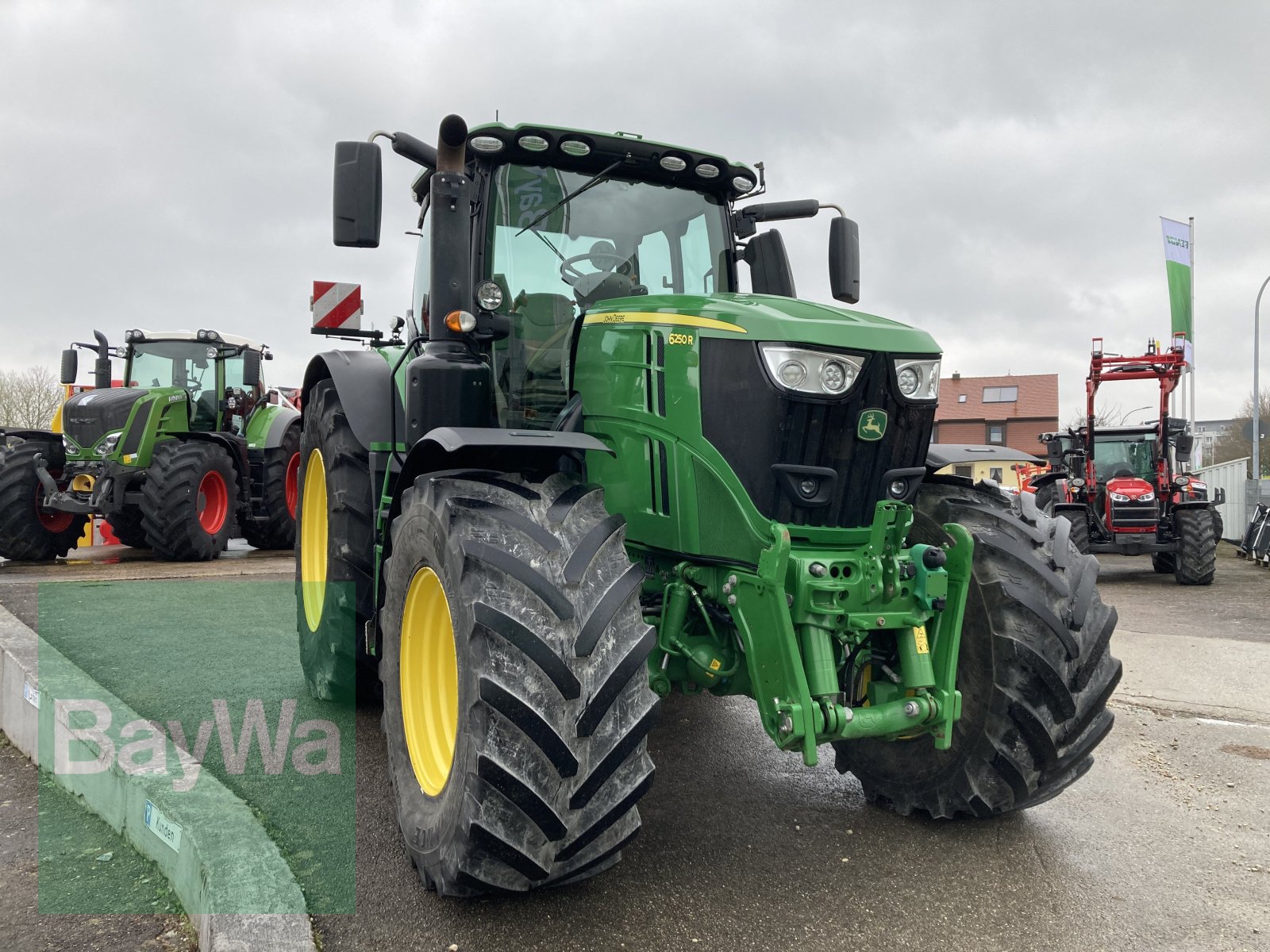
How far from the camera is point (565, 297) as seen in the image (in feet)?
12.9

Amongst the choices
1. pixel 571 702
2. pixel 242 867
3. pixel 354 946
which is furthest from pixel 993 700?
pixel 242 867

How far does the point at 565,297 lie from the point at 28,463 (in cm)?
980

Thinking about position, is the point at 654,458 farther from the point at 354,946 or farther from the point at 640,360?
the point at 354,946

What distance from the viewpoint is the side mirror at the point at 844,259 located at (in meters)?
4.36

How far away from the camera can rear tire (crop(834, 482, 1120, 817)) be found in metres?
3.24

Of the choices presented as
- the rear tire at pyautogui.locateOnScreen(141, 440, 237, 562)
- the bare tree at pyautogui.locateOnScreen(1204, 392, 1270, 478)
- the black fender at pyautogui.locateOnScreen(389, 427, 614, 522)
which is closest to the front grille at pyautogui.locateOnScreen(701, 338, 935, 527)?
the black fender at pyautogui.locateOnScreen(389, 427, 614, 522)

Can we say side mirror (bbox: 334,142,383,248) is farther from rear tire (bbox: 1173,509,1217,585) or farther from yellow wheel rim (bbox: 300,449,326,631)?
rear tire (bbox: 1173,509,1217,585)

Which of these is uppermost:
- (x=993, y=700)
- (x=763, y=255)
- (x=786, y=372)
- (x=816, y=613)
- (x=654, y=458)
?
(x=763, y=255)

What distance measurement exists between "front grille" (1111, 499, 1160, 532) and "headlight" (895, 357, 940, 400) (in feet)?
36.2

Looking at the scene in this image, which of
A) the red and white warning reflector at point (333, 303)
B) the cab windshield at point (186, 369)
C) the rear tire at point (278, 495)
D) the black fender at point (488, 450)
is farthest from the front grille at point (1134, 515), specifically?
the cab windshield at point (186, 369)

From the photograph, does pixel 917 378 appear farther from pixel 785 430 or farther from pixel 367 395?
pixel 367 395

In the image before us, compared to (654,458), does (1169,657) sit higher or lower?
lower

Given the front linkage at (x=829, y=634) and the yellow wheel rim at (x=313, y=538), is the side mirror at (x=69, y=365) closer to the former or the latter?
the yellow wheel rim at (x=313, y=538)

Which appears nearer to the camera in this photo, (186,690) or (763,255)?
(763,255)
